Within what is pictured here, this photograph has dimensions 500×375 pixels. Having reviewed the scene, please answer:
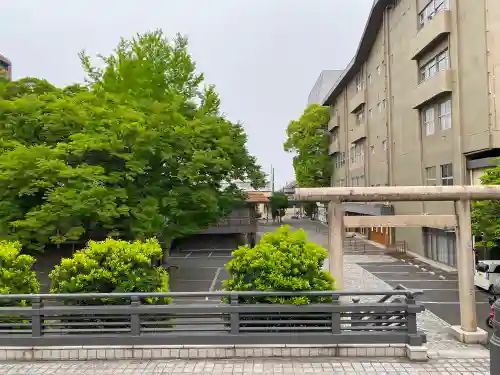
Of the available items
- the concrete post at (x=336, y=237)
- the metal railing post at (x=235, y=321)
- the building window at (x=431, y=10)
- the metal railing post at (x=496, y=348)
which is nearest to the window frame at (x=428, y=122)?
the building window at (x=431, y=10)

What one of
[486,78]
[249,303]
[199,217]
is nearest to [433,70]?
[486,78]

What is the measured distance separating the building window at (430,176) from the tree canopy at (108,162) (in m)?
12.7

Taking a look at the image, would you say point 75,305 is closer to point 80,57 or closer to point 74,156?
point 74,156

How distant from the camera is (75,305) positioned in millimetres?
7938

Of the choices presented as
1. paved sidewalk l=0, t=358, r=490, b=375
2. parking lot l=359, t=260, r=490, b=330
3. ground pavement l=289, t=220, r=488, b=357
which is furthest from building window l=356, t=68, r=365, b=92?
paved sidewalk l=0, t=358, r=490, b=375

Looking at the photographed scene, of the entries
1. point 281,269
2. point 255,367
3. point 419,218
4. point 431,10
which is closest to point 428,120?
point 431,10

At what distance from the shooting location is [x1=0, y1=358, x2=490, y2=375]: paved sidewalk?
271 inches

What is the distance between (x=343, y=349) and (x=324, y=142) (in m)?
49.8

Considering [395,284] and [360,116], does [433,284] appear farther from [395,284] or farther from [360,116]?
[360,116]

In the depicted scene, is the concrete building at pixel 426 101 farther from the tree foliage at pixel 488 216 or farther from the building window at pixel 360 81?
the tree foliage at pixel 488 216

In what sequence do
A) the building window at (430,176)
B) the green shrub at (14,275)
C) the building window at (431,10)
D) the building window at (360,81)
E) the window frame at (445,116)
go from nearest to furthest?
the green shrub at (14,275) < the window frame at (445,116) < the building window at (431,10) < the building window at (430,176) < the building window at (360,81)

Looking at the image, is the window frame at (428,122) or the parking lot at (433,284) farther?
the window frame at (428,122)

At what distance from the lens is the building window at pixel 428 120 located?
25.6m

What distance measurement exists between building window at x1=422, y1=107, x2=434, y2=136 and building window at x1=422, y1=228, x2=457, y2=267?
20.2 feet
